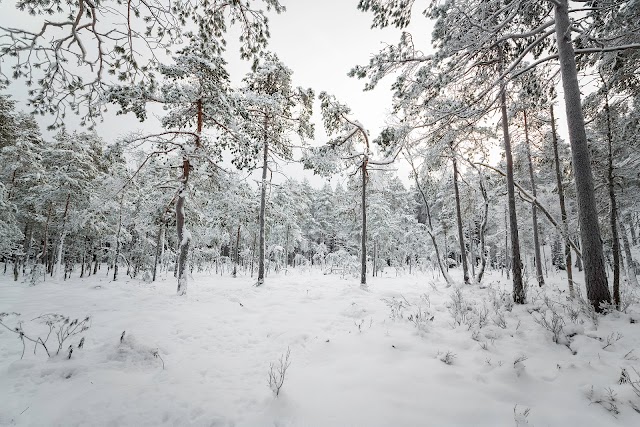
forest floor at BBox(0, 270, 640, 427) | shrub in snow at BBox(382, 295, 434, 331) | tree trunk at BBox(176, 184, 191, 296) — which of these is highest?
tree trunk at BBox(176, 184, 191, 296)

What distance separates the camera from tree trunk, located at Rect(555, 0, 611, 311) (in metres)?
5.25

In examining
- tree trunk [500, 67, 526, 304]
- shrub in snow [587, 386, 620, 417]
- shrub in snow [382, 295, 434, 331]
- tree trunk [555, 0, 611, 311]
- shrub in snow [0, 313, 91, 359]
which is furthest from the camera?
tree trunk [500, 67, 526, 304]

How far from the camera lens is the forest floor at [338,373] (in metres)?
2.92

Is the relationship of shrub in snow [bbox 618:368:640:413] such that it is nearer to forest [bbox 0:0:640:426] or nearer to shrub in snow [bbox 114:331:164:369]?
forest [bbox 0:0:640:426]

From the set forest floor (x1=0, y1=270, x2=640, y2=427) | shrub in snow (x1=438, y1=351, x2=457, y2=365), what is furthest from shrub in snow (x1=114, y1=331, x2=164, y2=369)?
shrub in snow (x1=438, y1=351, x2=457, y2=365)

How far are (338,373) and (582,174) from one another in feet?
20.5

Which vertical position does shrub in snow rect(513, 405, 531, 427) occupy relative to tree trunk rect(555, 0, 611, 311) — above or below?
below

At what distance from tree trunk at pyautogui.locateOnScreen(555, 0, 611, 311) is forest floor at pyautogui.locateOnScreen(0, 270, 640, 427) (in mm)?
646

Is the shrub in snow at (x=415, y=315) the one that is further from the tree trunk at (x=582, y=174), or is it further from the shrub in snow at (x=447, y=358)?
the tree trunk at (x=582, y=174)

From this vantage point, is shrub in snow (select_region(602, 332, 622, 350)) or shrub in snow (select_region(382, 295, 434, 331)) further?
shrub in snow (select_region(382, 295, 434, 331))

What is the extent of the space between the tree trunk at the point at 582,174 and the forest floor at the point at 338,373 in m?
0.65

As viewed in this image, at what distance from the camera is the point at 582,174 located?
18.0 ft

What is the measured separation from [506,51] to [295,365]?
391 inches

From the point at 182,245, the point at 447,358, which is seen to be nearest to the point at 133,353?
the point at 447,358
